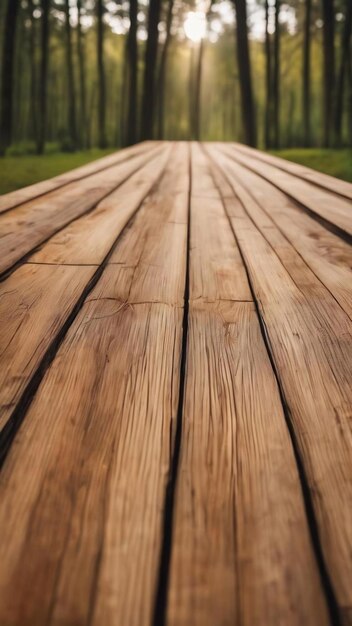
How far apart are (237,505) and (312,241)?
136cm

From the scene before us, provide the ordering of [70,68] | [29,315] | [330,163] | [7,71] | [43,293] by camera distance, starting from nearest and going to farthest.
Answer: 1. [29,315]
2. [43,293]
3. [330,163]
4. [7,71]
5. [70,68]

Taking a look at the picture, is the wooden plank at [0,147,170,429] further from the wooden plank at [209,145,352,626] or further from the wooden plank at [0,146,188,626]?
the wooden plank at [209,145,352,626]

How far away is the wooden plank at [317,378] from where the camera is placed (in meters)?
0.55

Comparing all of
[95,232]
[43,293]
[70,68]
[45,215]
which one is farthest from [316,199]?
[70,68]

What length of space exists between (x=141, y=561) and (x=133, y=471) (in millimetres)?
138

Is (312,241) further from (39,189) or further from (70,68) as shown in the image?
(70,68)

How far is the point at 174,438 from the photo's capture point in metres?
0.69

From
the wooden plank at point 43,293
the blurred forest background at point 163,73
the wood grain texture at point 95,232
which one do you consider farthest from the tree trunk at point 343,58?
the wooden plank at point 43,293

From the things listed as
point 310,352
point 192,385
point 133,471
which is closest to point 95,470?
point 133,471

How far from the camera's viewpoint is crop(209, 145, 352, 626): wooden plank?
1.82ft

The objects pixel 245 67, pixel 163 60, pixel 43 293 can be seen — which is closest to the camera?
pixel 43 293

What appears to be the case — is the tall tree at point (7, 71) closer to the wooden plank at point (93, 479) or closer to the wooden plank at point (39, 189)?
the wooden plank at point (39, 189)

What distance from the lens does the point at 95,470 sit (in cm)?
63

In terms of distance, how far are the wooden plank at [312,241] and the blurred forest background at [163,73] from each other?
13.5 feet
